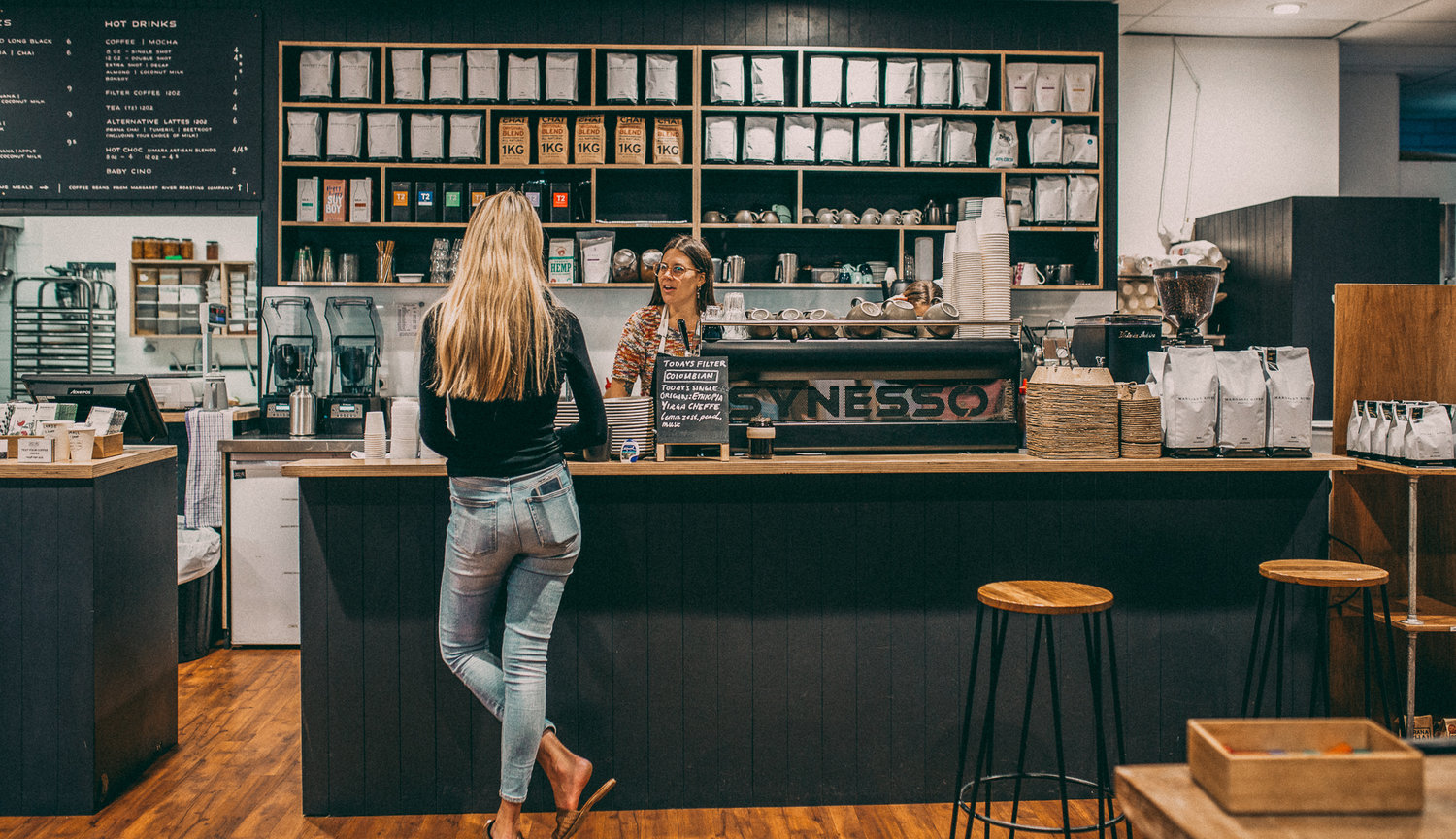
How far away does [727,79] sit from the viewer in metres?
4.68

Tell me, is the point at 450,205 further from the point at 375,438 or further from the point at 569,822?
the point at 569,822

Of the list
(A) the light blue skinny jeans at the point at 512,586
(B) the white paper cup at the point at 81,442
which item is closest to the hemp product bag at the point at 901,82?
(A) the light blue skinny jeans at the point at 512,586

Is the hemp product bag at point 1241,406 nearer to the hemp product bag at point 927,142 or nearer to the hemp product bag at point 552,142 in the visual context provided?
the hemp product bag at point 927,142

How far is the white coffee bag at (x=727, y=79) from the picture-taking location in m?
4.68

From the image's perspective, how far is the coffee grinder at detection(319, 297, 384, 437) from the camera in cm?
455

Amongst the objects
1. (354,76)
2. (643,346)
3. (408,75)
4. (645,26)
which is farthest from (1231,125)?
(354,76)

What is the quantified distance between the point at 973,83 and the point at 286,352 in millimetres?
3688

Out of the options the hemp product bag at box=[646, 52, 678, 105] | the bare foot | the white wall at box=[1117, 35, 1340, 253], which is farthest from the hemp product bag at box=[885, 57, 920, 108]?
the bare foot

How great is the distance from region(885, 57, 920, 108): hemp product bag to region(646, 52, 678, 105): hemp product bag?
3.55ft

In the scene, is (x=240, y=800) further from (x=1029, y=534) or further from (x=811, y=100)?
(x=811, y=100)

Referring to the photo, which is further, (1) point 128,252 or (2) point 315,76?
(1) point 128,252

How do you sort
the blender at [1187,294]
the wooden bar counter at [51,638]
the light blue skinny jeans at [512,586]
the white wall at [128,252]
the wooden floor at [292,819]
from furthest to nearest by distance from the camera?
the white wall at [128,252], the blender at [1187,294], the wooden bar counter at [51,638], the wooden floor at [292,819], the light blue skinny jeans at [512,586]

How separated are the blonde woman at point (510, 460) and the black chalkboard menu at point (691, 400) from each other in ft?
0.83

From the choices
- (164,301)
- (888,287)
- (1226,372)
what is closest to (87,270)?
(164,301)
